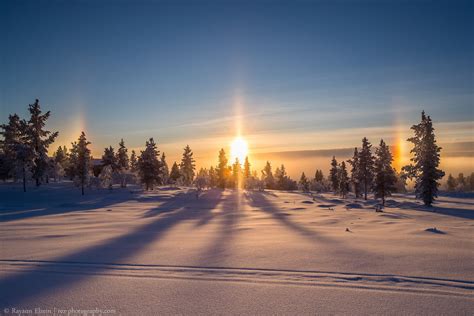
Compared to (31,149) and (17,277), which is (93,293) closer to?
(17,277)

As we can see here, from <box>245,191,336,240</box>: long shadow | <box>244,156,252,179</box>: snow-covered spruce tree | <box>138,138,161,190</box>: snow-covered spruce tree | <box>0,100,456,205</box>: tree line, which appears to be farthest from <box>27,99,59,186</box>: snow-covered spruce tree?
<box>244,156,252,179</box>: snow-covered spruce tree

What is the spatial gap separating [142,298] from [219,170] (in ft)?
284

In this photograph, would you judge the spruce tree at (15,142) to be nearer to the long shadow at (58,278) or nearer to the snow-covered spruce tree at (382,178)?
the long shadow at (58,278)

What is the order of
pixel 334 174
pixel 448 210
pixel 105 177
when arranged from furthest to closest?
pixel 334 174, pixel 105 177, pixel 448 210

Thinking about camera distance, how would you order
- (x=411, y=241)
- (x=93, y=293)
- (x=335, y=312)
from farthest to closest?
(x=411, y=241) < (x=93, y=293) < (x=335, y=312)

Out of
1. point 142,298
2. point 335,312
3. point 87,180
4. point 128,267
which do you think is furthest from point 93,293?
point 87,180

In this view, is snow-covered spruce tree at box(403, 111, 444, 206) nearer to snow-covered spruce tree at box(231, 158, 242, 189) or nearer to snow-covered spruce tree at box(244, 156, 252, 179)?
snow-covered spruce tree at box(231, 158, 242, 189)

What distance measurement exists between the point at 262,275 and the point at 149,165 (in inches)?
2356

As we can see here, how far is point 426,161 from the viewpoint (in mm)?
39094

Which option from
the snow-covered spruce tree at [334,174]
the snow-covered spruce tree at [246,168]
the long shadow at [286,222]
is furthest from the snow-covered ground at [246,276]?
the snow-covered spruce tree at [246,168]

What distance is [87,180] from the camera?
5222cm

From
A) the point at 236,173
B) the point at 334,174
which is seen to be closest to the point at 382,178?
the point at 334,174

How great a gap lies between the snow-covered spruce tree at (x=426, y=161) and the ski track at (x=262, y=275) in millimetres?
40024

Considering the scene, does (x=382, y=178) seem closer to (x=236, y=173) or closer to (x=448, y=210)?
(x=448, y=210)
